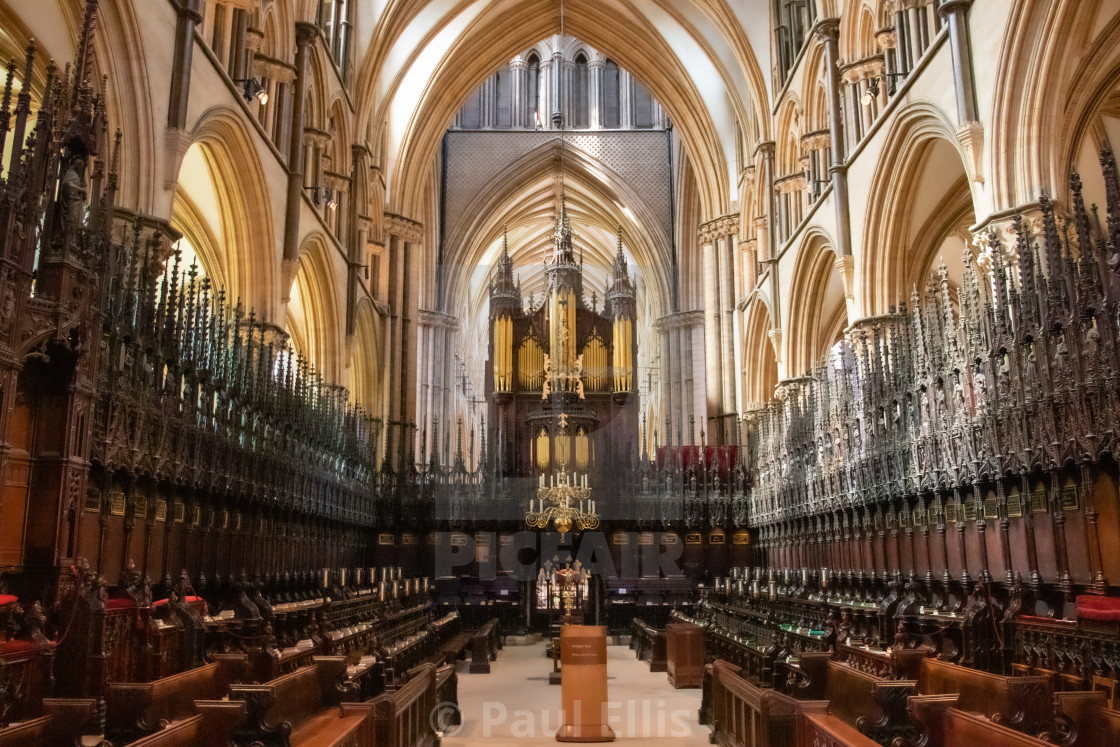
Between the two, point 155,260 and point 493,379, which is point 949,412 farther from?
point 493,379

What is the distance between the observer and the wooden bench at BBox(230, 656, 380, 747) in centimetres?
415

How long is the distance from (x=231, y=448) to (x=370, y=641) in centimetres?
315

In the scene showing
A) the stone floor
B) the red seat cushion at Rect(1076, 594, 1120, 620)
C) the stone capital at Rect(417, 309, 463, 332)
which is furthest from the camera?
the stone capital at Rect(417, 309, 463, 332)

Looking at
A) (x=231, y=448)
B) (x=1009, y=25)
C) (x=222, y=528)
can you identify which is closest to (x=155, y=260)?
(x=231, y=448)

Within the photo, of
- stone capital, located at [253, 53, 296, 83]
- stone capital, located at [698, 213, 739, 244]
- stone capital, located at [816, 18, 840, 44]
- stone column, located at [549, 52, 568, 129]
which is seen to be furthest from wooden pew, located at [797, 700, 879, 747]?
stone column, located at [549, 52, 568, 129]

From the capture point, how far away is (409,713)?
244 inches

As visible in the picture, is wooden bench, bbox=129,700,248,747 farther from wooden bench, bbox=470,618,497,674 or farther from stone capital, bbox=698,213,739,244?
stone capital, bbox=698,213,739,244

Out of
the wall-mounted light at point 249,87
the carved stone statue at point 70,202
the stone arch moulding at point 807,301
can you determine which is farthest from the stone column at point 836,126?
the carved stone statue at point 70,202

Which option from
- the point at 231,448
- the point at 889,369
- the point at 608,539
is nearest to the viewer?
the point at 231,448

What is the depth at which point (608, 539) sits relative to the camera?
19844 millimetres

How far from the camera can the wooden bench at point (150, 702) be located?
3.99m

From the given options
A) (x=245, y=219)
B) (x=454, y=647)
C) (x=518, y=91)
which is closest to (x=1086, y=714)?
(x=454, y=647)

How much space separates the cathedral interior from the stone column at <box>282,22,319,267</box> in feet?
0.22

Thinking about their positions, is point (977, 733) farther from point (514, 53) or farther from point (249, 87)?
point (514, 53)
